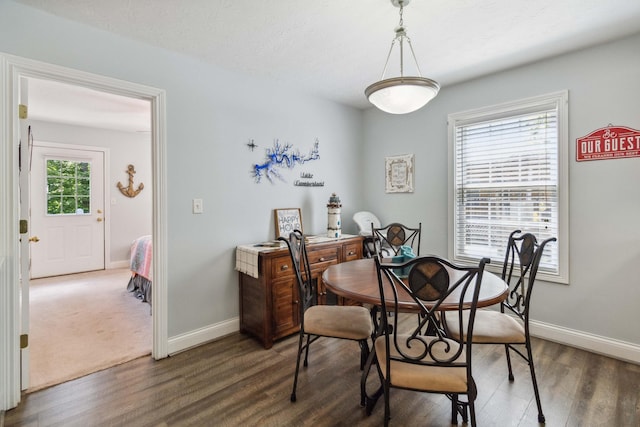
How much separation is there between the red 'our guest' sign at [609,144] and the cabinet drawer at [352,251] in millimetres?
2090

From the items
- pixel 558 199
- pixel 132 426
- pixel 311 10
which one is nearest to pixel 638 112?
pixel 558 199

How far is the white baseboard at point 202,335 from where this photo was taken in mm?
2568

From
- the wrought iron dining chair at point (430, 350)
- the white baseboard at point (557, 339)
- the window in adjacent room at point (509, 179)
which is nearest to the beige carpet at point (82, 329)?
the white baseboard at point (557, 339)

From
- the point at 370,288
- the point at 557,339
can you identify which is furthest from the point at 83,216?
the point at 557,339

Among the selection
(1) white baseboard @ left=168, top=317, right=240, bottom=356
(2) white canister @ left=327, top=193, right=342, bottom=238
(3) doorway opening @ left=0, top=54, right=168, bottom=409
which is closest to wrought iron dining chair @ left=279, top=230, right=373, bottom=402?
(1) white baseboard @ left=168, top=317, right=240, bottom=356

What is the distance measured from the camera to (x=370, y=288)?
176cm

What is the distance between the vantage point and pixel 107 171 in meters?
5.47

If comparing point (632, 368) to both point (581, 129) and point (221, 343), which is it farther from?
point (221, 343)

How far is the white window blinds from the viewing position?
273 cm

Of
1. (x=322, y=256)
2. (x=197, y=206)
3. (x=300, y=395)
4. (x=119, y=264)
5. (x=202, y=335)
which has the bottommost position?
(x=300, y=395)

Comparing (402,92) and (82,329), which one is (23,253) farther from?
(402,92)

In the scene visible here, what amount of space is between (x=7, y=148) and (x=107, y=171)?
13.2 feet

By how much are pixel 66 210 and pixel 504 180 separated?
249 inches

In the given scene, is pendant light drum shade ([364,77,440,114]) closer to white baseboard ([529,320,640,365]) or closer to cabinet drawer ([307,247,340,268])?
cabinet drawer ([307,247,340,268])
